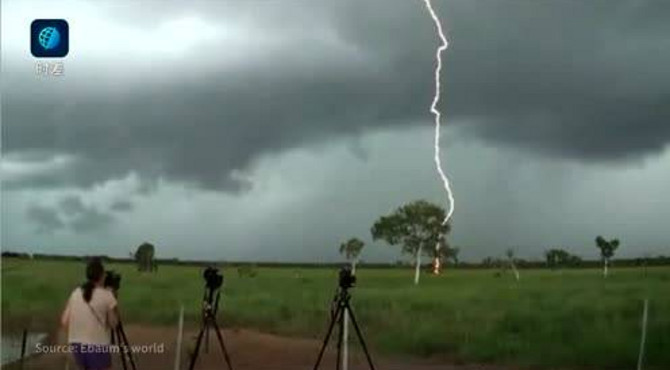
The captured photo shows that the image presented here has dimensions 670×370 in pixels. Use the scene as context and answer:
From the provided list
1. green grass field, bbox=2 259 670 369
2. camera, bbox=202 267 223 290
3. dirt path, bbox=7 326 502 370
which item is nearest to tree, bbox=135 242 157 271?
green grass field, bbox=2 259 670 369

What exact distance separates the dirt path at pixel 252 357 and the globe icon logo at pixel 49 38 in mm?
4713

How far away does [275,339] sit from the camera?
813 inches

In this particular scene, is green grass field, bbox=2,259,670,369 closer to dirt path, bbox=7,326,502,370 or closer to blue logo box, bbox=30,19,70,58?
dirt path, bbox=7,326,502,370

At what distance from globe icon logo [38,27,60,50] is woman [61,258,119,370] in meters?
3.79

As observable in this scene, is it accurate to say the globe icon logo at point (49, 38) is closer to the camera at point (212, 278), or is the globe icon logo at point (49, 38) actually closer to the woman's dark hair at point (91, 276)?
the camera at point (212, 278)

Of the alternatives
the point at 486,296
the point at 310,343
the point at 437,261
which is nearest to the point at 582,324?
the point at 310,343

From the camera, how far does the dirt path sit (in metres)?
15.7

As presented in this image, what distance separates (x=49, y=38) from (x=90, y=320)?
13.8 ft

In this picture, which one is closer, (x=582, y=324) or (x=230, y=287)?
(x=582, y=324)

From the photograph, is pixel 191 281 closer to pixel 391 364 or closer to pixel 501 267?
pixel 391 364

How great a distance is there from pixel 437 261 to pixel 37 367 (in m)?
41.1

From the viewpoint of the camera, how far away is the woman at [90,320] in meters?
7.84

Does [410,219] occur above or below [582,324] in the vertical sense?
above

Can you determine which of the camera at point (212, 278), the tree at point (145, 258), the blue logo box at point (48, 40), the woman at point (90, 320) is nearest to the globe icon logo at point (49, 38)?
the blue logo box at point (48, 40)
